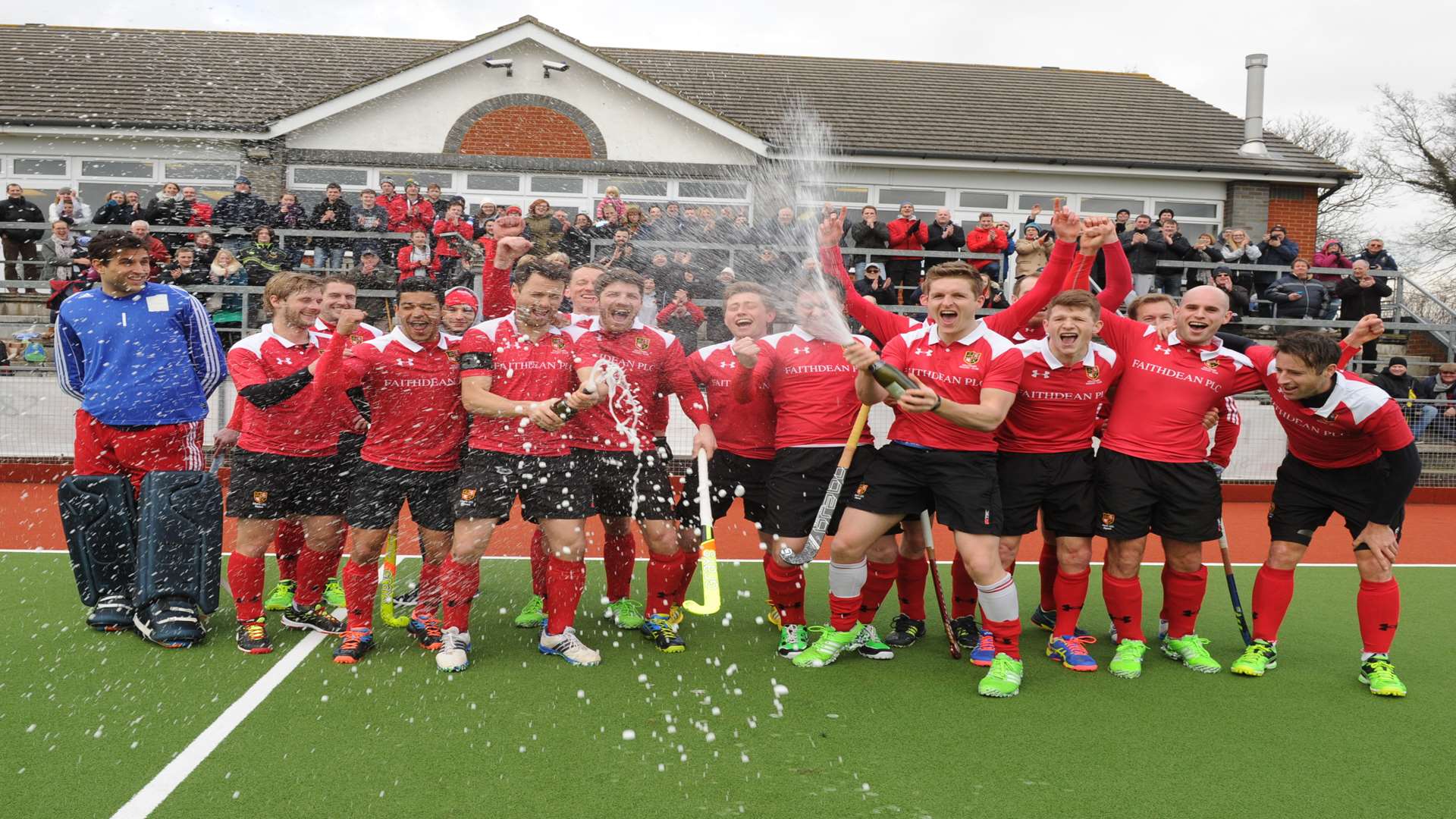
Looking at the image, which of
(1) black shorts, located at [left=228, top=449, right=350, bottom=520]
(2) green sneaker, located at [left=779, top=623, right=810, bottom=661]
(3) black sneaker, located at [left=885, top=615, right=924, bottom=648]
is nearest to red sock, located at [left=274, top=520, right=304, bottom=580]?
(1) black shorts, located at [left=228, top=449, right=350, bottom=520]

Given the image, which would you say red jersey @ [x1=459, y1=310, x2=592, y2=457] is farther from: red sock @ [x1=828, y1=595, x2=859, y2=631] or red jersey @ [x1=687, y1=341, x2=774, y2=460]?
red sock @ [x1=828, y1=595, x2=859, y2=631]

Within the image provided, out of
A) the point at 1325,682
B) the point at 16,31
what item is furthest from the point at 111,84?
the point at 1325,682

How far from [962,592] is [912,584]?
11.6 inches

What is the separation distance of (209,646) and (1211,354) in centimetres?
555

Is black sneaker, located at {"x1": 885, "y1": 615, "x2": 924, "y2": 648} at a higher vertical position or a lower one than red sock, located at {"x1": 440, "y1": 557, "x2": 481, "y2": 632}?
lower

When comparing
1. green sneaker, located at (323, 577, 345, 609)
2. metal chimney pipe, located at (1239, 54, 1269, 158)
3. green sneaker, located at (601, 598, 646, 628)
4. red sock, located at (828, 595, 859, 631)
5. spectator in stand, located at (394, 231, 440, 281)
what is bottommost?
green sneaker, located at (323, 577, 345, 609)

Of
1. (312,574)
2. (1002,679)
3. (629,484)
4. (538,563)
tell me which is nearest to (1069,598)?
(1002,679)

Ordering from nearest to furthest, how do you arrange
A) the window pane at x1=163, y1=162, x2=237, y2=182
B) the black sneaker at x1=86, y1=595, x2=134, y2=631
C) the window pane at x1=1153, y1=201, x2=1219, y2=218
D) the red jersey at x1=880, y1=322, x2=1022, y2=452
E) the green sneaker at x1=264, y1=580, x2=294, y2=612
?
1. the red jersey at x1=880, y1=322, x2=1022, y2=452
2. the black sneaker at x1=86, y1=595, x2=134, y2=631
3. the green sneaker at x1=264, y1=580, x2=294, y2=612
4. the window pane at x1=163, y1=162, x2=237, y2=182
5. the window pane at x1=1153, y1=201, x2=1219, y2=218

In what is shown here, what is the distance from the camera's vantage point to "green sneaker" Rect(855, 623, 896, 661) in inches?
217

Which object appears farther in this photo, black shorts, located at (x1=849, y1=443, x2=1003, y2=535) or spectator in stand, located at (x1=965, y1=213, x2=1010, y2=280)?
spectator in stand, located at (x1=965, y1=213, x2=1010, y2=280)

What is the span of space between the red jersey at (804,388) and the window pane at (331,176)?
14.7 m

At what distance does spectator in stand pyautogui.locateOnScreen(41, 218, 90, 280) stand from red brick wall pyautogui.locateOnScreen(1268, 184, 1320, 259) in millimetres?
20553

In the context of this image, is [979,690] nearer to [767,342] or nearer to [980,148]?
[767,342]

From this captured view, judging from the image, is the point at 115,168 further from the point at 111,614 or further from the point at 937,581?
the point at 937,581
